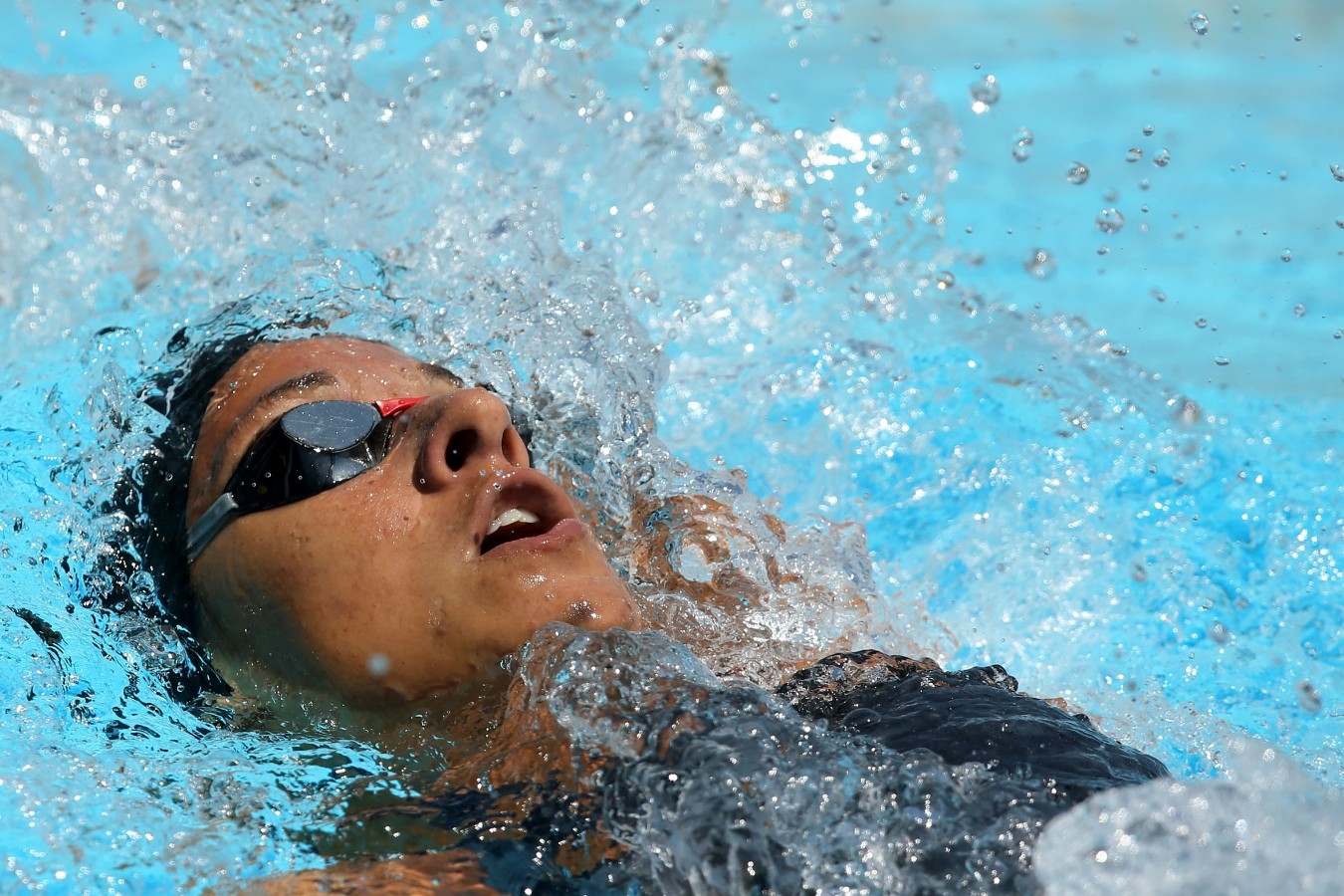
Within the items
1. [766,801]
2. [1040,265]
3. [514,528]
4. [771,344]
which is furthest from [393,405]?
[1040,265]

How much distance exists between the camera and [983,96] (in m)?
5.62

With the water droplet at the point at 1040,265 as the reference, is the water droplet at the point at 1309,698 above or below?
below

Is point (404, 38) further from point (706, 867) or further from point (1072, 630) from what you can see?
point (706, 867)

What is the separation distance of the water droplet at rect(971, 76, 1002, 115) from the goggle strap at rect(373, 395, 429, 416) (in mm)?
4233

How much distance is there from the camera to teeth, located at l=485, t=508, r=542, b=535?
6.00ft

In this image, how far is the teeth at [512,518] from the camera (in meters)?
1.83

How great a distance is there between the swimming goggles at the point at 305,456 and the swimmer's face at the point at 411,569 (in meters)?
0.02

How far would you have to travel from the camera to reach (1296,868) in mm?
1262

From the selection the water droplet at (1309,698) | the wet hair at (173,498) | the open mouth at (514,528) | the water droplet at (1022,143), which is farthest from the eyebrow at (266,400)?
the water droplet at (1022,143)

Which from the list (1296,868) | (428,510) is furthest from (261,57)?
(1296,868)

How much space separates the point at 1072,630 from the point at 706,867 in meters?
1.75

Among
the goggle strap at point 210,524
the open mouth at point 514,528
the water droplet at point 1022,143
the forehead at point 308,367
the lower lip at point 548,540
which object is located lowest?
the lower lip at point 548,540

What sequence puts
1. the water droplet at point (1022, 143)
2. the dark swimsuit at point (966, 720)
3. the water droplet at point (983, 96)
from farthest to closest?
the water droplet at point (983, 96) < the water droplet at point (1022, 143) < the dark swimsuit at point (966, 720)

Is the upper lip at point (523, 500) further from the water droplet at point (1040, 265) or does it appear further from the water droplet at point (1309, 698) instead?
the water droplet at point (1040, 265)
